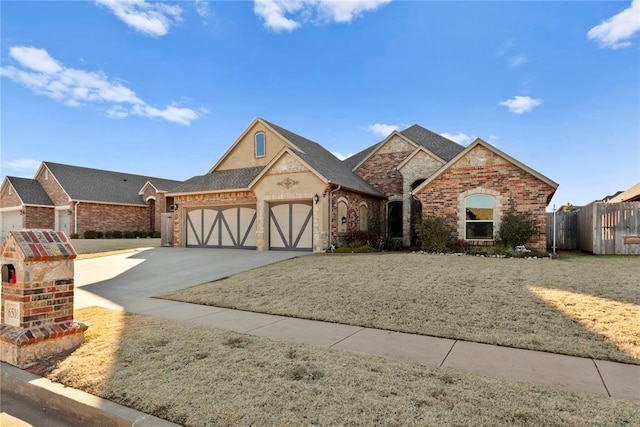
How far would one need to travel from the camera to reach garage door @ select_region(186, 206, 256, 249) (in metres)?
18.9

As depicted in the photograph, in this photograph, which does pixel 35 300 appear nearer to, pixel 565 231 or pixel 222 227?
pixel 222 227

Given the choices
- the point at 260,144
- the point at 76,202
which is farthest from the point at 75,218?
the point at 260,144

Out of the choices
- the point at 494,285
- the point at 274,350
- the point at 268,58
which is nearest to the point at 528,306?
the point at 494,285

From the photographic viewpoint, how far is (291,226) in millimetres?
17234

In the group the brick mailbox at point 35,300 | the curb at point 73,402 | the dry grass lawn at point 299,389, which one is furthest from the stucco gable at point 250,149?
the curb at point 73,402

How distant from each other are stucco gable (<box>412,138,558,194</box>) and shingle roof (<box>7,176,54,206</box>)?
1318 inches

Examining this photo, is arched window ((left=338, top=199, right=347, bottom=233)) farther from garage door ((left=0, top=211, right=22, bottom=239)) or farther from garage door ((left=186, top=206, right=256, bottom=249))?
garage door ((left=0, top=211, right=22, bottom=239))

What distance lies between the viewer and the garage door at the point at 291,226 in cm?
1677

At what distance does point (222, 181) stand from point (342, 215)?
26.3 feet

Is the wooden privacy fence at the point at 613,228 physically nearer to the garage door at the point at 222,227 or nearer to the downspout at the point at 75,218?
the garage door at the point at 222,227

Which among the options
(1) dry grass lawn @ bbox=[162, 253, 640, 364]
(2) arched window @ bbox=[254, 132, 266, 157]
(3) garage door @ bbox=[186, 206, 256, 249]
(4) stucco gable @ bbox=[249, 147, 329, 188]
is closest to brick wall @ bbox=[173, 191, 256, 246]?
(3) garage door @ bbox=[186, 206, 256, 249]

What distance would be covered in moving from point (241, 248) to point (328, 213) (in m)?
5.84

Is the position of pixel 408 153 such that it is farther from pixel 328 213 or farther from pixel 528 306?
pixel 528 306

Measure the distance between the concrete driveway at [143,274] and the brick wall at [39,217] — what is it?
71.9 feet
